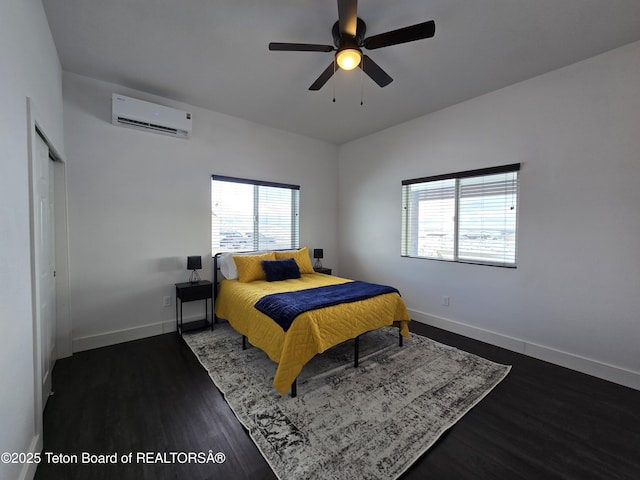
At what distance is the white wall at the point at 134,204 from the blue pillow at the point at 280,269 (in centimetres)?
89

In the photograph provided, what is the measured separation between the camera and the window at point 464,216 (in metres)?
3.17

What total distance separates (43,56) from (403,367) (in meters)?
4.02

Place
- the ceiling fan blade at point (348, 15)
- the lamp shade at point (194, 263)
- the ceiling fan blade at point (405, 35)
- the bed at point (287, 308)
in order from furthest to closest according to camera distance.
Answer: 1. the lamp shade at point (194, 263)
2. the bed at point (287, 308)
3. the ceiling fan blade at point (405, 35)
4. the ceiling fan blade at point (348, 15)

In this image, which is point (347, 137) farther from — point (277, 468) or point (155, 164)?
point (277, 468)

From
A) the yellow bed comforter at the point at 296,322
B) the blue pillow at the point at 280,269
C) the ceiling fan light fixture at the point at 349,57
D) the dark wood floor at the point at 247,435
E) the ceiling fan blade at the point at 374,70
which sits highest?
the ceiling fan blade at the point at 374,70

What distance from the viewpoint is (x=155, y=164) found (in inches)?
135

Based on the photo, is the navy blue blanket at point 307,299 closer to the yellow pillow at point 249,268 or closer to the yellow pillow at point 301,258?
the yellow pillow at point 249,268

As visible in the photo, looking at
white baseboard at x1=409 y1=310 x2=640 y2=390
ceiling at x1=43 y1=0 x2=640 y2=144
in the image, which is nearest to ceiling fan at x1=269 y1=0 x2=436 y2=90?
ceiling at x1=43 y1=0 x2=640 y2=144

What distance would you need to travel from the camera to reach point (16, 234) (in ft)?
4.67

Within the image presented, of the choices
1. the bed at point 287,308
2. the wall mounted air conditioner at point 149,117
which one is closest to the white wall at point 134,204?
the wall mounted air conditioner at point 149,117

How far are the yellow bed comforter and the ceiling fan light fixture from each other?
2.02 metres

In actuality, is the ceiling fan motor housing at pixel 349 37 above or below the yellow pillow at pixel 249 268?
above

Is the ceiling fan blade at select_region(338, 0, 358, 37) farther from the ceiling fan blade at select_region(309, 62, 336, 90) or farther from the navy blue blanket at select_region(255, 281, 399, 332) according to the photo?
the navy blue blanket at select_region(255, 281, 399, 332)

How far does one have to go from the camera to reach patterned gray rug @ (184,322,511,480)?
65.0 inches
